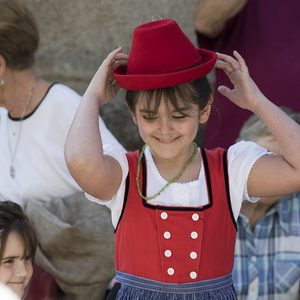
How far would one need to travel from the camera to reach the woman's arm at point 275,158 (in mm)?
1608

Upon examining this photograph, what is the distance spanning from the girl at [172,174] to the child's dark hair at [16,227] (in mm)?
360

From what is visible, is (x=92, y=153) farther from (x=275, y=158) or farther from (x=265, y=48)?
(x=265, y=48)

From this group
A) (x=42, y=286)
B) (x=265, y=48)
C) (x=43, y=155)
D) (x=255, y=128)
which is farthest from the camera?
(x=265, y=48)

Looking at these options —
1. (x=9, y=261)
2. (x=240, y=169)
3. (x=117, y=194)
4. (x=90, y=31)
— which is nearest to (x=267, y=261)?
(x=240, y=169)

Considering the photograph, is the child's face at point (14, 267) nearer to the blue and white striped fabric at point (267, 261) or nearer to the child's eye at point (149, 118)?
the child's eye at point (149, 118)

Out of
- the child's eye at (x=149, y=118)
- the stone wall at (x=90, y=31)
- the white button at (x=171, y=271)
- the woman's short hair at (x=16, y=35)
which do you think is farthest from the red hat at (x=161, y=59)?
the stone wall at (x=90, y=31)

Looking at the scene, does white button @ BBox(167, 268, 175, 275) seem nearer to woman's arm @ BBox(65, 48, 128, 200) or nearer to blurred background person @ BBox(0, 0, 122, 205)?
woman's arm @ BBox(65, 48, 128, 200)

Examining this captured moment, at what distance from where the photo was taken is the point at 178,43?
1.61 meters

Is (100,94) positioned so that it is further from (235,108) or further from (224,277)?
(235,108)

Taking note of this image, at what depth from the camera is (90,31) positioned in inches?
129

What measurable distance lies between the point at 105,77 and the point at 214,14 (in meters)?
1.06

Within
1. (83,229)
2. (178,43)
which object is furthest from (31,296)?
(178,43)

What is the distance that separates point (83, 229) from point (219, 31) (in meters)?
1.31

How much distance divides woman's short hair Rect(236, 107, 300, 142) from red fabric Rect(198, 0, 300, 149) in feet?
0.61
